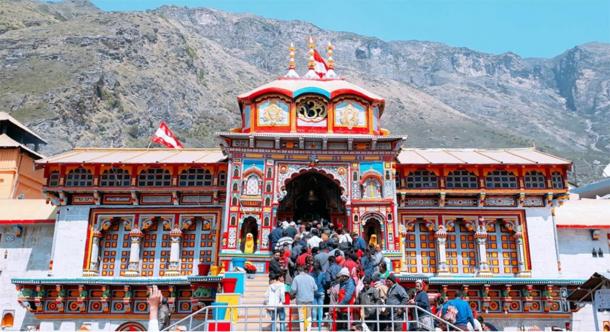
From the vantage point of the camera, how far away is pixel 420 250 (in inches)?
1067

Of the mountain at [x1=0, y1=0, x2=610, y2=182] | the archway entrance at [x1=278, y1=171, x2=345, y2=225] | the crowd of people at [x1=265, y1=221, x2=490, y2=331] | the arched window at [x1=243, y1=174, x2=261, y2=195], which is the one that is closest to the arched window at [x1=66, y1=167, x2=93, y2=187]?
the arched window at [x1=243, y1=174, x2=261, y2=195]

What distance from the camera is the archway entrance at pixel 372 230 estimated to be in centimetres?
2454

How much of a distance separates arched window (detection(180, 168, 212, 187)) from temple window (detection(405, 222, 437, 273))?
1027 centimetres

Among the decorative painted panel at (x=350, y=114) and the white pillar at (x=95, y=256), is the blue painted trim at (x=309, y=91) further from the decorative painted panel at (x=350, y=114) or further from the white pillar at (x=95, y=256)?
the white pillar at (x=95, y=256)

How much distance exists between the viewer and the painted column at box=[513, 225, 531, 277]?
2608 cm

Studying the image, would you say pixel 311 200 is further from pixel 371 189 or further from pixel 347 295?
pixel 347 295

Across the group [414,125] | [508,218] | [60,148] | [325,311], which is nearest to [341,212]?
[508,218]

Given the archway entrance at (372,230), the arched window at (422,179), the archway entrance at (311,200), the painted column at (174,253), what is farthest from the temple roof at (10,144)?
the arched window at (422,179)

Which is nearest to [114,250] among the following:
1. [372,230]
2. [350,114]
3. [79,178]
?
[79,178]

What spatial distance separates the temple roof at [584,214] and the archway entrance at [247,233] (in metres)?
15.0

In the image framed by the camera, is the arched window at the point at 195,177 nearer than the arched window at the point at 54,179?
No

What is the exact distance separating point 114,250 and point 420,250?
15.0 metres

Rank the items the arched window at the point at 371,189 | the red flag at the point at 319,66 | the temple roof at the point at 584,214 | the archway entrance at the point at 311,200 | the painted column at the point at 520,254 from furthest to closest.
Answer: the red flag at the point at 319,66
the temple roof at the point at 584,214
the archway entrance at the point at 311,200
the painted column at the point at 520,254
the arched window at the point at 371,189

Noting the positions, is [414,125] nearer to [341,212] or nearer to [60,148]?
[60,148]
